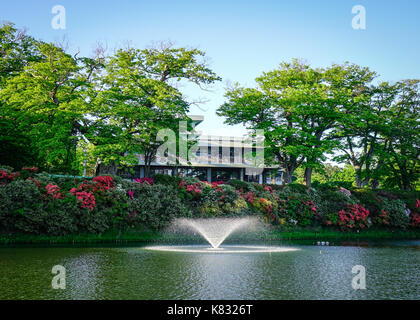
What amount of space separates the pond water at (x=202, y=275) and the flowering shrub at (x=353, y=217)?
35.1 feet

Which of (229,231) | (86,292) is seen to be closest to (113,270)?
(86,292)

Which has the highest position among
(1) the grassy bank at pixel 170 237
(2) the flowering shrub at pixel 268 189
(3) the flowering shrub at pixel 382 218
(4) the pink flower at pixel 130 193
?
(2) the flowering shrub at pixel 268 189

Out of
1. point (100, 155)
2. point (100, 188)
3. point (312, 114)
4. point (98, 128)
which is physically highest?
point (312, 114)

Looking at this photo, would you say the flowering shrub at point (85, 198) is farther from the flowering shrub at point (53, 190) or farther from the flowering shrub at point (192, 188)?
the flowering shrub at point (192, 188)

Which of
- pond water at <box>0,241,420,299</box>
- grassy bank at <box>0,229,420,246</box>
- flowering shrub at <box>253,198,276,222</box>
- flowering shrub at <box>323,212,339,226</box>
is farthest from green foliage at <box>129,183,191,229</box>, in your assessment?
flowering shrub at <box>323,212,339,226</box>

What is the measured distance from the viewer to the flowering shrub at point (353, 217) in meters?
23.1

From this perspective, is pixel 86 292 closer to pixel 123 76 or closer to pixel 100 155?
pixel 100 155

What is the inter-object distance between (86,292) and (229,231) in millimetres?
13914

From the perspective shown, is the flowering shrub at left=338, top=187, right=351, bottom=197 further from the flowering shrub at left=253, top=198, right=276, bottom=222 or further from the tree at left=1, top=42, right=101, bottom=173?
the tree at left=1, top=42, right=101, bottom=173

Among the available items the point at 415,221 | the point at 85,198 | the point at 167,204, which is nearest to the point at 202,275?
the point at 85,198

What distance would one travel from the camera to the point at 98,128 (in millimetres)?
22016

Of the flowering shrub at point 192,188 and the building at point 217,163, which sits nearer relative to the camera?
the flowering shrub at point 192,188

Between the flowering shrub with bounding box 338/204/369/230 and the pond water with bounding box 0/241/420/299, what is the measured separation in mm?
10703

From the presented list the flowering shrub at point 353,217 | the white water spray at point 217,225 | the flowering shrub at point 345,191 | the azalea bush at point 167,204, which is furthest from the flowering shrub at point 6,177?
the flowering shrub at point 345,191
